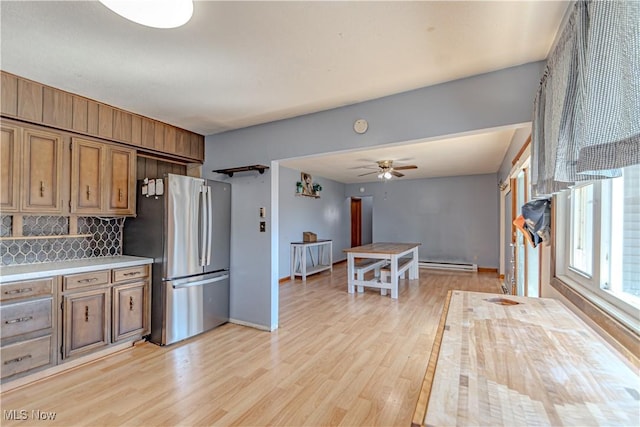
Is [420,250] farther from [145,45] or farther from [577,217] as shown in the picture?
[145,45]

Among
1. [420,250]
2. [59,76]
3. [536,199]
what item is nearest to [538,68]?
[536,199]

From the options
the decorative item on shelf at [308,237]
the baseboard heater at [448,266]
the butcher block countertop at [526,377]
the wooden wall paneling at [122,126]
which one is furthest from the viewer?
the baseboard heater at [448,266]

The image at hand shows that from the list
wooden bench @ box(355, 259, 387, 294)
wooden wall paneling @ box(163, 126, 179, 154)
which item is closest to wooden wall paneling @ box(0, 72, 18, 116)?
wooden wall paneling @ box(163, 126, 179, 154)

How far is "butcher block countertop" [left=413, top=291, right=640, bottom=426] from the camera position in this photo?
0.73 metres

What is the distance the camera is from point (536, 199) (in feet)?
6.66

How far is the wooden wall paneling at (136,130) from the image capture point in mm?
3113

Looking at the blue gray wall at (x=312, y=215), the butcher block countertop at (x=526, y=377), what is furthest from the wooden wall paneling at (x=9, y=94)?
the blue gray wall at (x=312, y=215)

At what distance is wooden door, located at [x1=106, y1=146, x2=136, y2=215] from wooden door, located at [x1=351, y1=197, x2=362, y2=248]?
23.8 feet

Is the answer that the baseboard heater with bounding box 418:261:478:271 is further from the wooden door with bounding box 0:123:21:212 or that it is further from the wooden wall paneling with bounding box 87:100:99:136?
the wooden door with bounding box 0:123:21:212

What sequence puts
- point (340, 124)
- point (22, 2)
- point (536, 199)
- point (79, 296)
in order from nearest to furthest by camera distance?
1. point (22, 2)
2. point (536, 199)
3. point (79, 296)
4. point (340, 124)

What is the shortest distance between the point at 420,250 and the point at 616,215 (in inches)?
264

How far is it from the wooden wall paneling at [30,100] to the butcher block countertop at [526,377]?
3.29 metres

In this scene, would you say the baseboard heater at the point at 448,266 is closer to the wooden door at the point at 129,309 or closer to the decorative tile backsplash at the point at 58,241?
→ the wooden door at the point at 129,309

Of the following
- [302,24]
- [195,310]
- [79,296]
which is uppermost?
[302,24]
